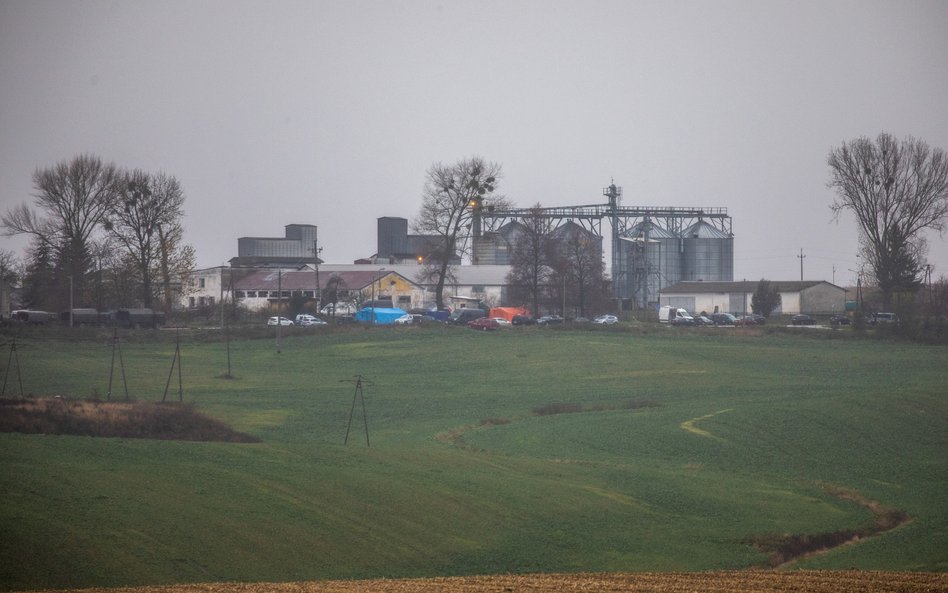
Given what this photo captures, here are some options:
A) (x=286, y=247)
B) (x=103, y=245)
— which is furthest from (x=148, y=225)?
(x=286, y=247)

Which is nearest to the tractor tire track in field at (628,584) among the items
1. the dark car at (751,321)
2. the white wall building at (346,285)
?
the dark car at (751,321)

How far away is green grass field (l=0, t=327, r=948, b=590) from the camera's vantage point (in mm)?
23562

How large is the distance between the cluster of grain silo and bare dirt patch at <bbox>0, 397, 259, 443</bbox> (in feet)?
293

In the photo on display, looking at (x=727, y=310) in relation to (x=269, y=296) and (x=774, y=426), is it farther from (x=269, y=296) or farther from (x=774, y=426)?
(x=774, y=426)

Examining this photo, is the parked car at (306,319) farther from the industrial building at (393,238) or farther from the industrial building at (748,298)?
the industrial building at (393,238)

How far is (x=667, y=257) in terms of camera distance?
127 m

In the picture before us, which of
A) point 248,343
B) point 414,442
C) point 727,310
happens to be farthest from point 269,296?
point 414,442

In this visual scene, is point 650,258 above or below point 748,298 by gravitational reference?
above

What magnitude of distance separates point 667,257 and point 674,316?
81.5 feet

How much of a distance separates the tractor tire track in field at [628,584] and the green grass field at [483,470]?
226 cm

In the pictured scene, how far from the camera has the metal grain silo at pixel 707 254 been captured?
419 ft

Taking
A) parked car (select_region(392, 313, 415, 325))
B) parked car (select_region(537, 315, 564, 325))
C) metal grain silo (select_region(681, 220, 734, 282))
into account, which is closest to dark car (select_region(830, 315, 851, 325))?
parked car (select_region(537, 315, 564, 325))

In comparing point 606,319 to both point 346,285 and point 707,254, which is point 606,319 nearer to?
point 346,285

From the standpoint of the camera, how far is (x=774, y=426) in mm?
45188
